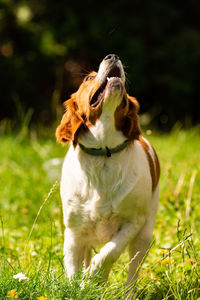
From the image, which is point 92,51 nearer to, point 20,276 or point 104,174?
point 104,174

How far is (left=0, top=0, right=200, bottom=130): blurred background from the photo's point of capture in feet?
36.7

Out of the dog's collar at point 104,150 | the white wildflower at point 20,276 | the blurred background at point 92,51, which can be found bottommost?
the blurred background at point 92,51

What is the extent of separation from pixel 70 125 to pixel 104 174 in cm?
40

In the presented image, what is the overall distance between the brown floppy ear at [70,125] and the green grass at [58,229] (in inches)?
15.3

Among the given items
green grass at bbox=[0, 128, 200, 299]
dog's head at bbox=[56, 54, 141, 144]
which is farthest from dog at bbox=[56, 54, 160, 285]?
green grass at bbox=[0, 128, 200, 299]

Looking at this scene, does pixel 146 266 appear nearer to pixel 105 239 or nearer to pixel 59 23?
pixel 105 239

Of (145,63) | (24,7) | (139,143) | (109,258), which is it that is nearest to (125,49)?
(145,63)

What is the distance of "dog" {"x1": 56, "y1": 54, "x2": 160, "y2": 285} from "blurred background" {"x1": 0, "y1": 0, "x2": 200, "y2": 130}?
23.7ft

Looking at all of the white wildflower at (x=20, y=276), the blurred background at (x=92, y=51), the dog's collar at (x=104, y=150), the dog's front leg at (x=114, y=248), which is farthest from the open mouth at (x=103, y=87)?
the blurred background at (x=92, y=51)

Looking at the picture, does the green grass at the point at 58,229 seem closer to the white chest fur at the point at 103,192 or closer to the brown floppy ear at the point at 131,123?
the white chest fur at the point at 103,192

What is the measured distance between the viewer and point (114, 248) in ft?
10.00

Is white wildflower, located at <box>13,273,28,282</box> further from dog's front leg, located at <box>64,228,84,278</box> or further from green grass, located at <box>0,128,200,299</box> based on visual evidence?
dog's front leg, located at <box>64,228,84,278</box>

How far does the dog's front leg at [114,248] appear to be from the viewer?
2.98 metres

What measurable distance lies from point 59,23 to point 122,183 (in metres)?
9.20
